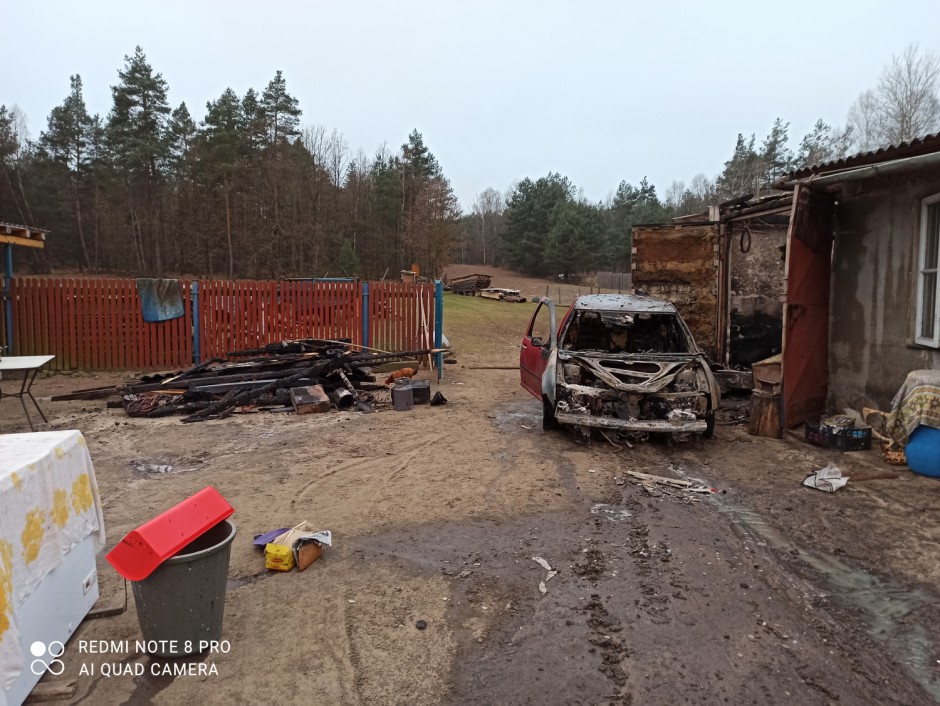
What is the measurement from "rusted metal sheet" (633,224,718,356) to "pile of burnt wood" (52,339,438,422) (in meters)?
5.28

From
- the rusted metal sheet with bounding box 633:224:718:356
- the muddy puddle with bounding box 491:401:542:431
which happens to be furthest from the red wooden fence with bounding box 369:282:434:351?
the rusted metal sheet with bounding box 633:224:718:356

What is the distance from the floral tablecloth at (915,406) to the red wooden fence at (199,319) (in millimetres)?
8920

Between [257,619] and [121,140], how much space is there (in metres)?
40.0

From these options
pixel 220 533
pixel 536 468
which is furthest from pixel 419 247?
pixel 220 533

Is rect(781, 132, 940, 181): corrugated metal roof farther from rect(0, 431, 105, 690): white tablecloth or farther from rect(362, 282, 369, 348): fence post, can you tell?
rect(362, 282, 369, 348): fence post

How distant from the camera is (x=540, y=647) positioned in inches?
114

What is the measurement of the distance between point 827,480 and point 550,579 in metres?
3.41

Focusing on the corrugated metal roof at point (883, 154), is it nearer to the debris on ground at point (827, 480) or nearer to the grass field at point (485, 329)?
the debris on ground at point (827, 480)

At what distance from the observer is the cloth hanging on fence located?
11.5 metres

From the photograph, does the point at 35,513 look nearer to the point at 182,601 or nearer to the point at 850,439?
the point at 182,601

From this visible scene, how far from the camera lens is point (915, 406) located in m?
5.73

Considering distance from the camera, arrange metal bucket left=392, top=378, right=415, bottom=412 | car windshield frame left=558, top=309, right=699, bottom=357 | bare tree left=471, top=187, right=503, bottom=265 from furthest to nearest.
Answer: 1. bare tree left=471, top=187, right=503, bottom=265
2. metal bucket left=392, top=378, right=415, bottom=412
3. car windshield frame left=558, top=309, right=699, bottom=357

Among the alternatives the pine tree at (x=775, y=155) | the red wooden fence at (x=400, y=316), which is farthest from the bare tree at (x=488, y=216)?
the red wooden fence at (x=400, y=316)

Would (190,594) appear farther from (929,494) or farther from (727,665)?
(929,494)
